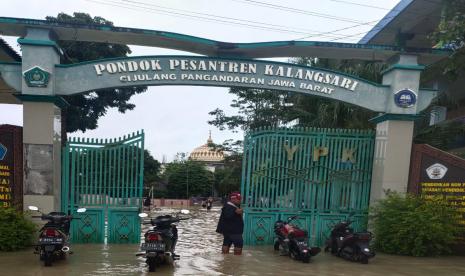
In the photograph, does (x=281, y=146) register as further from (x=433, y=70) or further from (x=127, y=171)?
(x=433, y=70)

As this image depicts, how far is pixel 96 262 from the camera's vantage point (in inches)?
307

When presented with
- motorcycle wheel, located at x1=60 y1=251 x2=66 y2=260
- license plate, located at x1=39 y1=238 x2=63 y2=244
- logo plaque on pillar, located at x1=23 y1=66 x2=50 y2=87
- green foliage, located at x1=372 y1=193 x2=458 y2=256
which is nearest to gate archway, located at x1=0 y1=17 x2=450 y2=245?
logo plaque on pillar, located at x1=23 y1=66 x2=50 y2=87

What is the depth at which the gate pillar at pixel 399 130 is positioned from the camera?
10.2m

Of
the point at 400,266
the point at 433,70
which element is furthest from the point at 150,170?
the point at 400,266

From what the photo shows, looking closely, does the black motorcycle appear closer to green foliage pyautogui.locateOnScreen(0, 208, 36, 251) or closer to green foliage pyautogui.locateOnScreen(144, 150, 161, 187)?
green foliage pyautogui.locateOnScreen(0, 208, 36, 251)

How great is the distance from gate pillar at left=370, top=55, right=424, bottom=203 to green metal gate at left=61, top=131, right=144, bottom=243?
18.2 ft

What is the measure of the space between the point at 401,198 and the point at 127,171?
20.0 ft

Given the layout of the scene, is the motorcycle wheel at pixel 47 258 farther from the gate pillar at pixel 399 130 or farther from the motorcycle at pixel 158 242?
the gate pillar at pixel 399 130

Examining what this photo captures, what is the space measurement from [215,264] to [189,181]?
43.2 meters

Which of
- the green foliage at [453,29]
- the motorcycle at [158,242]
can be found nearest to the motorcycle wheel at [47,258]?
the motorcycle at [158,242]

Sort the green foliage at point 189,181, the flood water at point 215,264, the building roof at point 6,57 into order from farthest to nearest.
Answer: the green foliage at point 189,181 < the building roof at point 6,57 < the flood water at point 215,264

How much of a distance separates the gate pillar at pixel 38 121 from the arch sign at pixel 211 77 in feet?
0.27

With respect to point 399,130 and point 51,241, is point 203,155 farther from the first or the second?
point 51,241

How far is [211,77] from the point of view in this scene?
9.89 m
